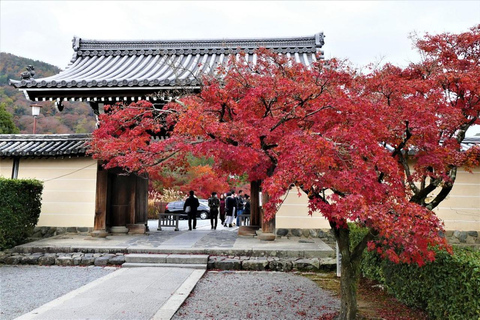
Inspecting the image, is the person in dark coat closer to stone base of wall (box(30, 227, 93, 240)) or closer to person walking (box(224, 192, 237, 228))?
person walking (box(224, 192, 237, 228))

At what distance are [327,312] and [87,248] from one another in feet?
20.1

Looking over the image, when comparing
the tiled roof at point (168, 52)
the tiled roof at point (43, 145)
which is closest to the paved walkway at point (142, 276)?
the tiled roof at point (43, 145)

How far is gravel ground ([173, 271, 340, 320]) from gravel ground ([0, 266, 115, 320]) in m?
2.24

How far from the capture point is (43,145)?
11156mm

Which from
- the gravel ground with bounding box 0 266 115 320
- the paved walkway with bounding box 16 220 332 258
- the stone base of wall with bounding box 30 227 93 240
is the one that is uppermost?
the stone base of wall with bounding box 30 227 93 240

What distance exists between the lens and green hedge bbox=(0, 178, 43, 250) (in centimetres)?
854

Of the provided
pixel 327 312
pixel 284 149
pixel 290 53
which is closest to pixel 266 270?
pixel 327 312

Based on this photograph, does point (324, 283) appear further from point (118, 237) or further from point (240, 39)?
point (240, 39)

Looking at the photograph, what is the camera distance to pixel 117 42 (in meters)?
14.2

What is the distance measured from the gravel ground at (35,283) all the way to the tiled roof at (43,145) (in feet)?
11.9

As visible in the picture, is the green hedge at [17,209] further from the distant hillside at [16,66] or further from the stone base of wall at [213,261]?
the distant hillside at [16,66]

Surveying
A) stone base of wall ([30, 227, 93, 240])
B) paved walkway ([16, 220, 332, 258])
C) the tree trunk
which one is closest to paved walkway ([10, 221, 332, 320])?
paved walkway ([16, 220, 332, 258])

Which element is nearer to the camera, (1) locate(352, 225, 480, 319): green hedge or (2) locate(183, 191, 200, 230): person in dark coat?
(1) locate(352, 225, 480, 319): green hedge

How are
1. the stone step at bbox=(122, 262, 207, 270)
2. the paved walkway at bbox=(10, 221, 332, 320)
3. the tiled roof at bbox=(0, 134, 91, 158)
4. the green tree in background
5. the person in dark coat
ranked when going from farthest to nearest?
1. the green tree in background
2. the person in dark coat
3. the tiled roof at bbox=(0, 134, 91, 158)
4. the stone step at bbox=(122, 262, 207, 270)
5. the paved walkway at bbox=(10, 221, 332, 320)
